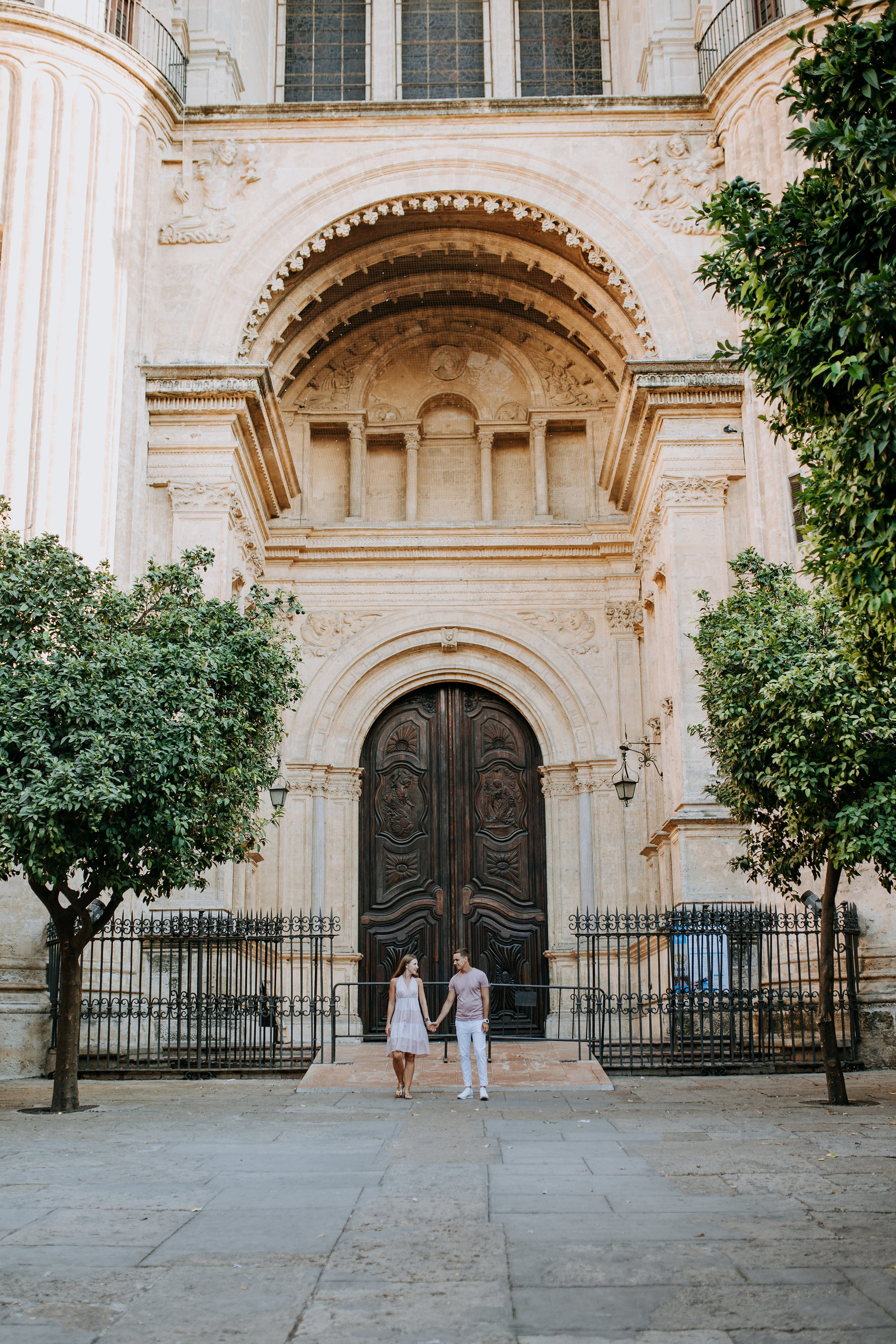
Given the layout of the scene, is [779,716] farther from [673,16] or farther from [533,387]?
[673,16]

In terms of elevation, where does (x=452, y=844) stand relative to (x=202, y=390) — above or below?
below

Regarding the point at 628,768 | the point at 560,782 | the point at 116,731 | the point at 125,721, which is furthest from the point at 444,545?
the point at 116,731

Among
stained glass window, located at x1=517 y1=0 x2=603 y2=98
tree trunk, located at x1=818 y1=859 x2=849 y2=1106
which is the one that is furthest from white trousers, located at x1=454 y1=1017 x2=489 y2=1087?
stained glass window, located at x1=517 y1=0 x2=603 y2=98

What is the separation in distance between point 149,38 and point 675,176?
7.30m

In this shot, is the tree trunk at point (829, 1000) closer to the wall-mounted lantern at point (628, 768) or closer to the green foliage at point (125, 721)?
the green foliage at point (125, 721)

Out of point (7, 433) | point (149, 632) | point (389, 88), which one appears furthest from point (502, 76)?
point (149, 632)

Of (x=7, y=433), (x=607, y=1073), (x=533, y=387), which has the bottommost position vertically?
(x=607, y=1073)

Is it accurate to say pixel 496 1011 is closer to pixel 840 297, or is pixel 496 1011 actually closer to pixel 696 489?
pixel 696 489

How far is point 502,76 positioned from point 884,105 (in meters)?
15.4

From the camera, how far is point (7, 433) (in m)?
15.1

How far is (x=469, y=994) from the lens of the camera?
11695 millimetres

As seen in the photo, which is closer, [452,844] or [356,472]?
[452,844]

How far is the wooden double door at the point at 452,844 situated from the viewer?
59.4 feet

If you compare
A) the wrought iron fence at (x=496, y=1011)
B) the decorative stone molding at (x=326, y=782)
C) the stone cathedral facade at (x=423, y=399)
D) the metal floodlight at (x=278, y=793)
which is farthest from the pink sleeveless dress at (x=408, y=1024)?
the decorative stone molding at (x=326, y=782)
